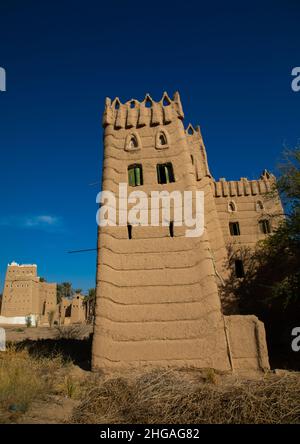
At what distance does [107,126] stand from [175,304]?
28.0 ft

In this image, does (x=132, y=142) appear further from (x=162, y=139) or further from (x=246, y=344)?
(x=246, y=344)

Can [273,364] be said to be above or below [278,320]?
below

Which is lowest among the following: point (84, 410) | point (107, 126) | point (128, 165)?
point (84, 410)

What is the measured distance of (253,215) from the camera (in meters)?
21.6

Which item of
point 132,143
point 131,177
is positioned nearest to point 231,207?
point 132,143

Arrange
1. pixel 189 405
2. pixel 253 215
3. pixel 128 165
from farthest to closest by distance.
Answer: pixel 253 215
pixel 128 165
pixel 189 405

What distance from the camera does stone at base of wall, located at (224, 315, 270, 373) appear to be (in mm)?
10391

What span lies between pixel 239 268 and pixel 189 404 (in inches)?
533

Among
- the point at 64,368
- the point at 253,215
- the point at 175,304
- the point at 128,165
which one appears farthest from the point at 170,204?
the point at 253,215

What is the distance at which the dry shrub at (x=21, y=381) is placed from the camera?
22.7 feet

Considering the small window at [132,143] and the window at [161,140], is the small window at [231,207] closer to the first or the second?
the window at [161,140]

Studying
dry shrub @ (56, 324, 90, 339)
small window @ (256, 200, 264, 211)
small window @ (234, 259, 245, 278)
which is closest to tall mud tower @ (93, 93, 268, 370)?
small window @ (234, 259, 245, 278)

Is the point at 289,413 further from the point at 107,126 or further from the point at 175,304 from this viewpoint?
the point at 107,126

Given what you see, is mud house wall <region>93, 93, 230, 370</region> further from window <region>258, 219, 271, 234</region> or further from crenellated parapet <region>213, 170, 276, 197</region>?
window <region>258, 219, 271, 234</region>
